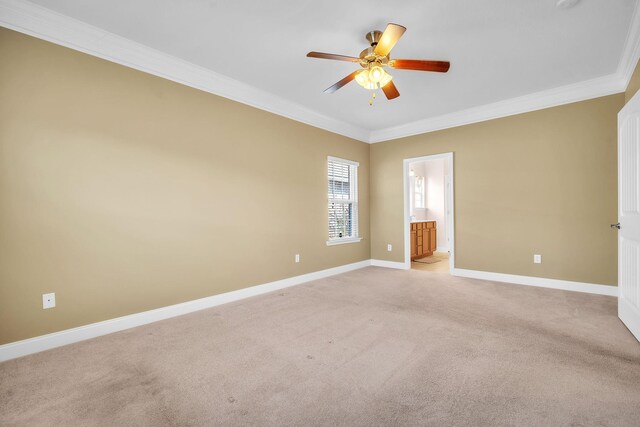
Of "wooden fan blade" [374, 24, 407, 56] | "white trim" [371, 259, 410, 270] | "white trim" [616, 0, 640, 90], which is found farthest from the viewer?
"white trim" [371, 259, 410, 270]

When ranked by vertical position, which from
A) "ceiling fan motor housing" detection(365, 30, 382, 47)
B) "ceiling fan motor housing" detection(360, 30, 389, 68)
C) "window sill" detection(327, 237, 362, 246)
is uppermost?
"ceiling fan motor housing" detection(365, 30, 382, 47)

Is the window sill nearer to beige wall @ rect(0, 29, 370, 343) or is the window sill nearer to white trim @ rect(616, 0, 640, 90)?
beige wall @ rect(0, 29, 370, 343)

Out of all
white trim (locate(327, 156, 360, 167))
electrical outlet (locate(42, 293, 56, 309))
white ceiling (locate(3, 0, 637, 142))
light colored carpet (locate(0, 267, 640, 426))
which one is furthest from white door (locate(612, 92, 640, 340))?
electrical outlet (locate(42, 293, 56, 309))

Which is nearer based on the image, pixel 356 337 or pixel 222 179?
pixel 356 337

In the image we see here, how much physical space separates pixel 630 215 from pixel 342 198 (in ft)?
11.7

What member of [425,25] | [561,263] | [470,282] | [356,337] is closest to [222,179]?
[356,337]

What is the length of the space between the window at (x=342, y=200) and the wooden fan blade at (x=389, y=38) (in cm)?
262

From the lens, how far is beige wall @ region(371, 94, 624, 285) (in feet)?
11.5

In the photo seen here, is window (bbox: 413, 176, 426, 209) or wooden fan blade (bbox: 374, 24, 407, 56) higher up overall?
wooden fan blade (bbox: 374, 24, 407, 56)

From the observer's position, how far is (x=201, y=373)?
1.87m

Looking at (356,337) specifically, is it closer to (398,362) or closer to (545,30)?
(398,362)

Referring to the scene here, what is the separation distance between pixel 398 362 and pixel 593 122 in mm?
3968

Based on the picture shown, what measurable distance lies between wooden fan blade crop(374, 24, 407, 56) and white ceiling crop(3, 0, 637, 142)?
12.3 inches

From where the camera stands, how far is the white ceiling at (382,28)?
221cm
